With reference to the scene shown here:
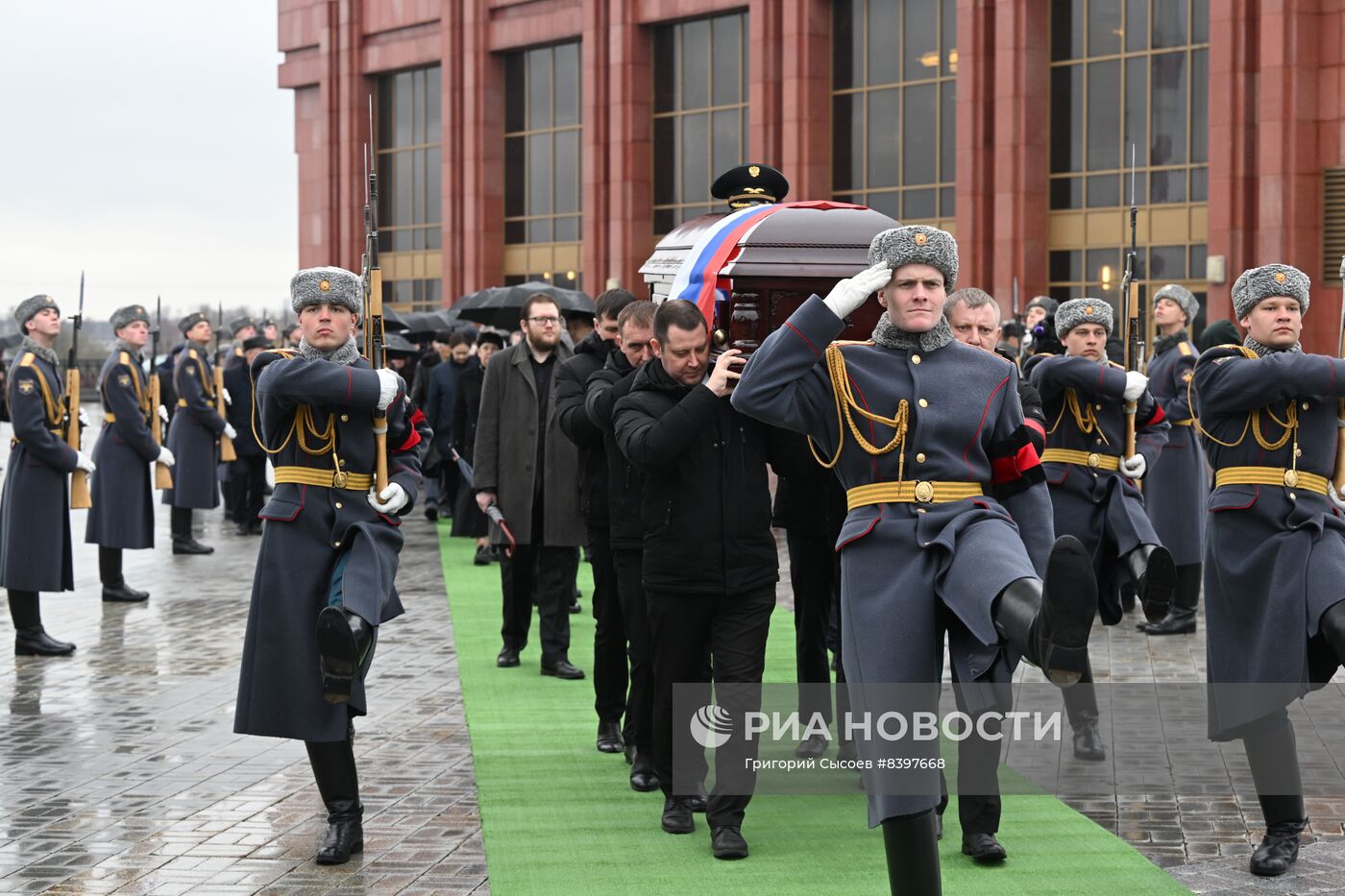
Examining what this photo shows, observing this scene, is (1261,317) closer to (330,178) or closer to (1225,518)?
(1225,518)

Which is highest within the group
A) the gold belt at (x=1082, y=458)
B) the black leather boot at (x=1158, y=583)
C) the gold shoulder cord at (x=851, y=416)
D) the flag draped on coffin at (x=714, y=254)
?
the flag draped on coffin at (x=714, y=254)

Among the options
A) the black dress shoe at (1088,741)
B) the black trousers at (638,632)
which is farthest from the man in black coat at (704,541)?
the black dress shoe at (1088,741)

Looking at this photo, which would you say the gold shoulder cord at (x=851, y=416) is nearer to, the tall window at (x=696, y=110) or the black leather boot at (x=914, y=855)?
the black leather boot at (x=914, y=855)

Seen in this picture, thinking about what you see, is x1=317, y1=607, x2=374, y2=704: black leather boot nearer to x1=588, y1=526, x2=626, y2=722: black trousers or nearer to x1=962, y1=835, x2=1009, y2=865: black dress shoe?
x1=588, y1=526, x2=626, y2=722: black trousers

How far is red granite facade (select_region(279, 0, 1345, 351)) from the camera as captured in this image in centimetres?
2488

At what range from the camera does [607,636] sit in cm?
853

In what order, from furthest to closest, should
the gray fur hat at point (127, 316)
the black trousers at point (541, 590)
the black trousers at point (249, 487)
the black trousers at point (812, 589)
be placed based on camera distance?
the black trousers at point (249, 487) → the gray fur hat at point (127, 316) → the black trousers at point (541, 590) → the black trousers at point (812, 589)

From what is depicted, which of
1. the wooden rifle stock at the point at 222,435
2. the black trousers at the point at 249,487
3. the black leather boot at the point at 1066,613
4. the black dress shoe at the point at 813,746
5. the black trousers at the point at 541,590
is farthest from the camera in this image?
the black trousers at the point at 249,487

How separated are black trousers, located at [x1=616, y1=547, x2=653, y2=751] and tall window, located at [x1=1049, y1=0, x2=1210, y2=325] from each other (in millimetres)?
21070

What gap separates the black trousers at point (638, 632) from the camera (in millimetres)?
7586

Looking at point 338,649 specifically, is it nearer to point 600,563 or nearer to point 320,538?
point 320,538

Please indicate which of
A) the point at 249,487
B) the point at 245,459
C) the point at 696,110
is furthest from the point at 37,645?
the point at 696,110

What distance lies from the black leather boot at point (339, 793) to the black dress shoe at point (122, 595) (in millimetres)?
7832

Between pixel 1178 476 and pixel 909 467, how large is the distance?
7344 millimetres
